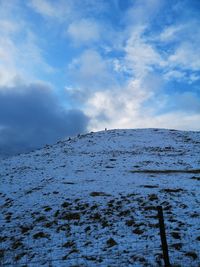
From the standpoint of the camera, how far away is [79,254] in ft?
33.5

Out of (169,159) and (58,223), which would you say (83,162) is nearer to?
(169,159)

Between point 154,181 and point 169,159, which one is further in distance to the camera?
point 169,159

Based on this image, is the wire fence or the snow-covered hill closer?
the wire fence

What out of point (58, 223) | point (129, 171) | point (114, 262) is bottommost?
point (114, 262)

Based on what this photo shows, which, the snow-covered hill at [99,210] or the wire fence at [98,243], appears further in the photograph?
the snow-covered hill at [99,210]

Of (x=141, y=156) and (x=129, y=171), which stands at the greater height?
(x=141, y=156)

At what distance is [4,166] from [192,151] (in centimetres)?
2461

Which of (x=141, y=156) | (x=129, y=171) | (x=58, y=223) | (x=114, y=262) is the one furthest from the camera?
(x=141, y=156)

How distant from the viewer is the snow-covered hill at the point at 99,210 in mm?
10188

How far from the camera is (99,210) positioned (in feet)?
48.6

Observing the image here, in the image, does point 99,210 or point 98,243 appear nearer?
point 98,243

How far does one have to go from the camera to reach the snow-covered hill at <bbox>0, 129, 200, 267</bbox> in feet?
33.4

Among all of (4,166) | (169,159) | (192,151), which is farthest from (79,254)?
(192,151)

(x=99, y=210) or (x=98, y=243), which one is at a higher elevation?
(x=99, y=210)
